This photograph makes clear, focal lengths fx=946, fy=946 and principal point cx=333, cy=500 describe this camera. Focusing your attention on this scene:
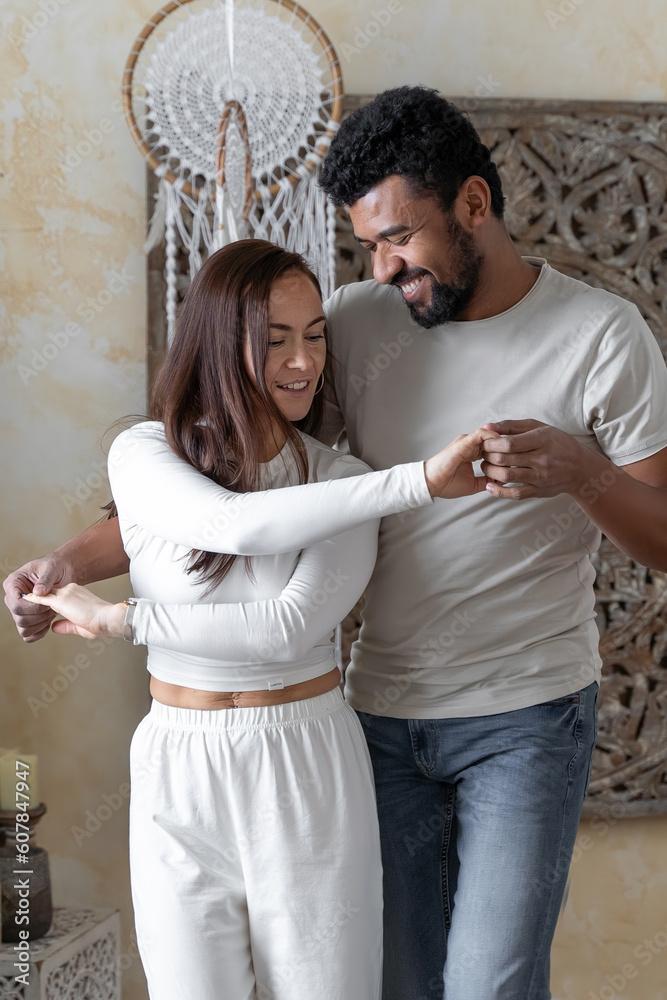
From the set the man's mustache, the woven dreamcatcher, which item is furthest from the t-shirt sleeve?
the woven dreamcatcher

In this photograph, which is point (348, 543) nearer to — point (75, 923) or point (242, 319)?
point (242, 319)

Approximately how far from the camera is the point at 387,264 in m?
1.36

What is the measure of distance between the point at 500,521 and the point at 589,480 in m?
0.20

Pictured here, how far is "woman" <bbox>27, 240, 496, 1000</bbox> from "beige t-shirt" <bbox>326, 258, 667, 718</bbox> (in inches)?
5.7

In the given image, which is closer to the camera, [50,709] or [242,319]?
[242,319]

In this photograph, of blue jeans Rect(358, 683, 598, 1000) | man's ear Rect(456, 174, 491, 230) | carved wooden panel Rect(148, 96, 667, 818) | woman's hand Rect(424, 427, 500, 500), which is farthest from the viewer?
carved wooden panel Rect(148, 96, 667, 818)

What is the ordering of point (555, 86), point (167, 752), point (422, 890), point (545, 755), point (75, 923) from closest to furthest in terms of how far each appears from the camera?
point (167, 752) < point (545, 755) < point (422, 890) < point (75, 923) < point (555, 86)

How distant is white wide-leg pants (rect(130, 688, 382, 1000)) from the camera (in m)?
1.17

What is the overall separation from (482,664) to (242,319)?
0.60 meters

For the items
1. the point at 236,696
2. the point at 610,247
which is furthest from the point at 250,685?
the point at 610,247

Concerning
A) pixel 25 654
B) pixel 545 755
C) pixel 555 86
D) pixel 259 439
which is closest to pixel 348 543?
pixel 259 439

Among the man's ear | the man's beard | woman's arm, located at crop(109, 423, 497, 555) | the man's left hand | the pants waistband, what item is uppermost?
the man's ear

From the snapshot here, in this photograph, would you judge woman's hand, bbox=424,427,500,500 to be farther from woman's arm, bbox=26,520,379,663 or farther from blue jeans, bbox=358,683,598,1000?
blue jeans, bbox=358,683,598,1000

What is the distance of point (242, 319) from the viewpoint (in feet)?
4.23
